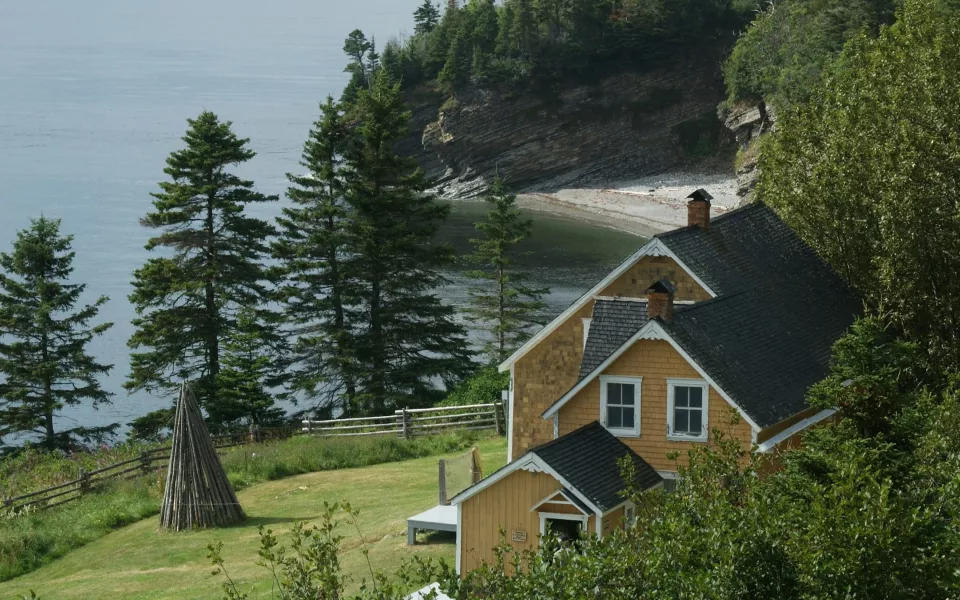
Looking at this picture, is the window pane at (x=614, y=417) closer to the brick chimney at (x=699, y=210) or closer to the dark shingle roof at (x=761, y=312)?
the dark shingle roof at (x=761, y=312)

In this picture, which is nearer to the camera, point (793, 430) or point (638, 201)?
point (793, 430)

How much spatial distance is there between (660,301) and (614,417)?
238cm

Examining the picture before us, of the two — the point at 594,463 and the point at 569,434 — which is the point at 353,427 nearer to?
the point at 569,434

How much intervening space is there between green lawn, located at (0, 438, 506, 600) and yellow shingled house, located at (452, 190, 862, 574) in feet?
7.21

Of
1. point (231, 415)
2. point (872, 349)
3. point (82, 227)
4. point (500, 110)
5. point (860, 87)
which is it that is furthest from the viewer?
point (500, 110)

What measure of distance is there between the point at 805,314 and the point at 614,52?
360ft

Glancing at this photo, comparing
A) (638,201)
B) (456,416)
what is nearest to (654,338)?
(456,416)

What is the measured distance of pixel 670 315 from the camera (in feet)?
75.1

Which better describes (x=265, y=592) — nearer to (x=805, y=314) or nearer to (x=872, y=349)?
(x=872, y=349)

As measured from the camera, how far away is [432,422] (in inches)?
1468

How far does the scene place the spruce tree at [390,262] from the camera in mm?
45531

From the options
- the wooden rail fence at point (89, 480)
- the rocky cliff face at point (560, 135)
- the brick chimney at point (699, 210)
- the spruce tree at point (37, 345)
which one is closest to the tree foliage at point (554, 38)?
the rocky cliff face at point (560, 135)

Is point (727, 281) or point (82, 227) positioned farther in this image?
point (82, 227)

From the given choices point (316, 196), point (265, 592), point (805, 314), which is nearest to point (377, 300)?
point (316, 196)
